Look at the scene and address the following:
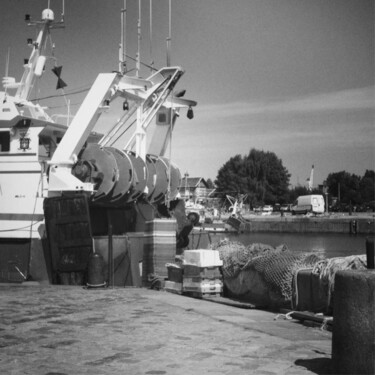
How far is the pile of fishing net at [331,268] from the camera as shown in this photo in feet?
28.5

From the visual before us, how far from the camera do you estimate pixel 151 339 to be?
7.24m

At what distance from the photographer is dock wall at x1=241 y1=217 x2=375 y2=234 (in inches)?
3054

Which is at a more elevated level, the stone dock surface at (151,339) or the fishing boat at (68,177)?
the fishing boat at (68,177)

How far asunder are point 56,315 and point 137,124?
9567 millimetres

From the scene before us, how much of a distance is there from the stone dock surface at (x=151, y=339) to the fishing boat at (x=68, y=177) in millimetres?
A: 3693

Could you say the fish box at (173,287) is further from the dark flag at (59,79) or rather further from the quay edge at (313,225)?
the quay edge at (313,225)

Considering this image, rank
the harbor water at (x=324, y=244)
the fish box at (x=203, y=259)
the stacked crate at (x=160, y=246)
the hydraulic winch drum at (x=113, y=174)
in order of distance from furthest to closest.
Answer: the harbor water at (x=324, y=244) → the hydraulic winch drum at (x=113, y=174) → the stacked crate at (x=160, y=246) → the fish box at (x=203, y=259)

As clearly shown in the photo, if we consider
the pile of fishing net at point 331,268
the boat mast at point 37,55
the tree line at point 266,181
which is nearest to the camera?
the pile of fishing net at point 331,268

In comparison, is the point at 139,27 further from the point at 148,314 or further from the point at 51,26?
the point at 148,314

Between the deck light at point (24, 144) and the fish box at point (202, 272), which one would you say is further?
the deck light at point (24, 144)

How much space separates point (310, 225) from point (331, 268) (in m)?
77.1

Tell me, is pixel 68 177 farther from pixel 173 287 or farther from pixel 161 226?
pixel 173 287

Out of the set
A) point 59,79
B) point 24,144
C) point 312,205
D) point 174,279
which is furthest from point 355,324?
point 312,205

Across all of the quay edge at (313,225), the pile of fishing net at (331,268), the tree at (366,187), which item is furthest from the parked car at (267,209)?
the pile of fishing net at (331,268)
